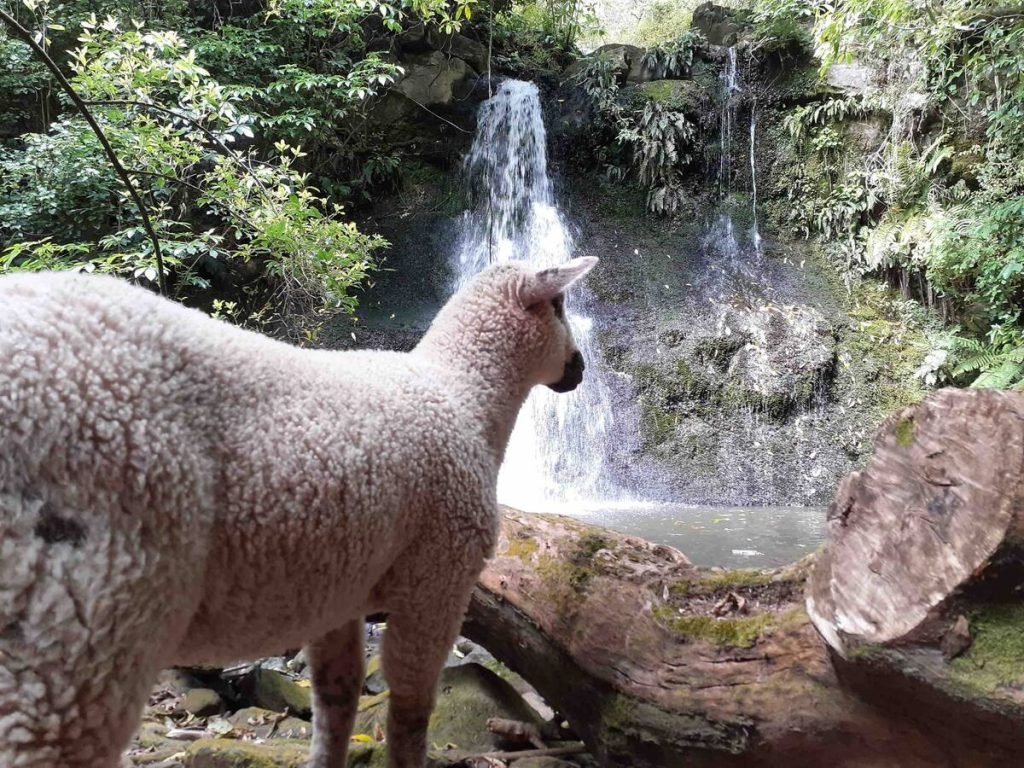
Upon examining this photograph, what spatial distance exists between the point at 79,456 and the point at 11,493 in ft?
0.43

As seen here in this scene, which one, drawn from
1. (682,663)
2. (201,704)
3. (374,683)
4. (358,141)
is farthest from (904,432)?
(358,141)

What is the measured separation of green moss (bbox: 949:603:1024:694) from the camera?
1804 mm

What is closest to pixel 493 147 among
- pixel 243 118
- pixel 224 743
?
pixel 243 118

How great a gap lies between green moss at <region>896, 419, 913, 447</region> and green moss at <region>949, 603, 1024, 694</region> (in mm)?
473

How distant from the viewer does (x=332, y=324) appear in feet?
40.1

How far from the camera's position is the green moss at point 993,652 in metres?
1.80

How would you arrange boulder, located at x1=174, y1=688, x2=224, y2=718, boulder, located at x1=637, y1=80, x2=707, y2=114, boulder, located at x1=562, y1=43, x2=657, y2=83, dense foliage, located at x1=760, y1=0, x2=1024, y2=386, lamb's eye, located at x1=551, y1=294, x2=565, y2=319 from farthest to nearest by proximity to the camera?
boulder, located at x1=562, y1=43, x2=657, y2=83
boulder, located at x1=637, y1=80, x2=707, y2=114
dense foliage, located at x1=760, y1=0, x2=1024, y2=386
boulder, located at x1=174, y1=688, x2=224, y2=718
lamb's eye, located at x1=551, y1=294, x2=565, y2=319

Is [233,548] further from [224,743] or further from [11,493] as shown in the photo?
[224,743]

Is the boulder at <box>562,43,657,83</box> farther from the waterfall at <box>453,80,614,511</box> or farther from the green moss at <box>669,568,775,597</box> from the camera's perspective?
the green moss at <box>669,568,775,597</box>

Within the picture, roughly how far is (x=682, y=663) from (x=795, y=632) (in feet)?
1.41

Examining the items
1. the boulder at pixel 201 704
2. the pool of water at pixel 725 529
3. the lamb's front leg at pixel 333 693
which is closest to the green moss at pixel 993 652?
the lamb's front leg at pixel 333 693

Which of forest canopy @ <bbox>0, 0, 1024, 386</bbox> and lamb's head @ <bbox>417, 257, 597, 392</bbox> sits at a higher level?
forest canopy @ <bbox>0, 0, 1024, 386</bbox>

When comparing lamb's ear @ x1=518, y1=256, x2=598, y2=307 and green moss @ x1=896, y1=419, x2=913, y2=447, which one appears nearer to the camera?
green moss @ x1=896, y1=419, x2=913, y2=447

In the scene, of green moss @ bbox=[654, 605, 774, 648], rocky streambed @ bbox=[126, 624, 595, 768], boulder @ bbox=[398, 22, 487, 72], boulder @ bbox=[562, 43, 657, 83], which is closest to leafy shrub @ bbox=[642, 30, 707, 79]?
boulder @ bbox=[562, 43, 657, 83]
